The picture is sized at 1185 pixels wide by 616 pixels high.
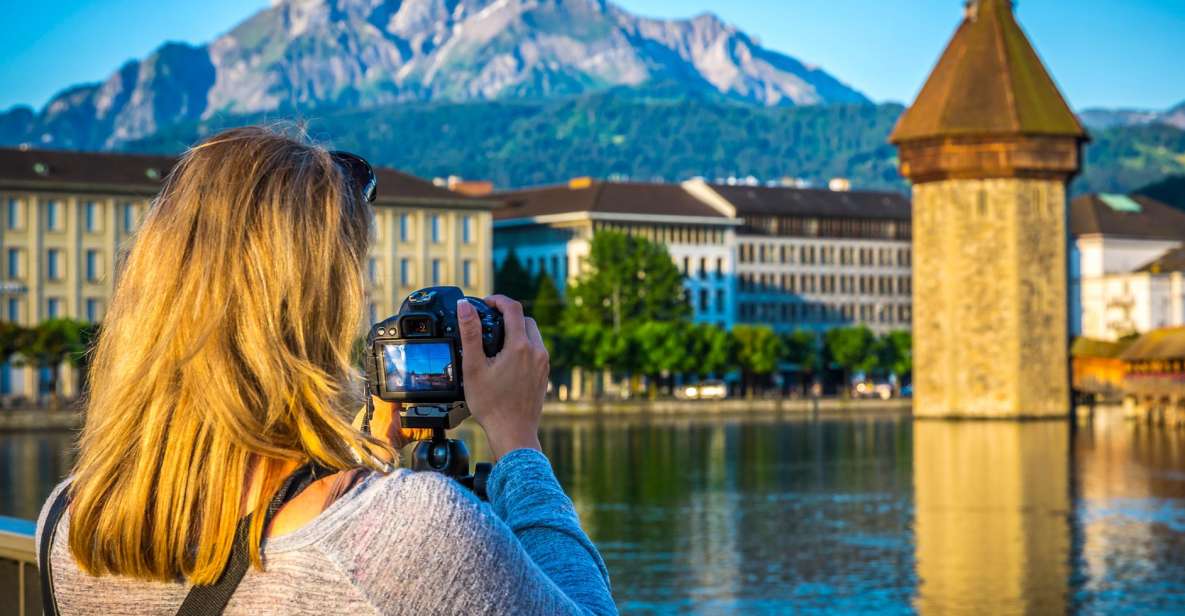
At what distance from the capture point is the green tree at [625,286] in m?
80.6

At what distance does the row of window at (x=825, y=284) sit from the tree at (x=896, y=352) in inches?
214

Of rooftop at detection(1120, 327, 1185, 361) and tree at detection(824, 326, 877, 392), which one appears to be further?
tree at detection(824, 326, 877, 392)

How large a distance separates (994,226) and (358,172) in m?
62.2

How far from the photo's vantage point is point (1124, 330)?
320ft

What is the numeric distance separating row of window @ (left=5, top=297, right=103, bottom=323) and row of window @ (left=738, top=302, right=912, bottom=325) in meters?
33.2

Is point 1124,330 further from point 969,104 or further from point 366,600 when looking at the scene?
point 366,600

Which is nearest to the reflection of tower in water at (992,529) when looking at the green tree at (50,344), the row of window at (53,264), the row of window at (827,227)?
the green tree at (50,344)

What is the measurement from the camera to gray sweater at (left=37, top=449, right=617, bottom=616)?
189 centimetres

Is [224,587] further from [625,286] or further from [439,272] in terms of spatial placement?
[625,286]

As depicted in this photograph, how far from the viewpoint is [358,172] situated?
226 cm

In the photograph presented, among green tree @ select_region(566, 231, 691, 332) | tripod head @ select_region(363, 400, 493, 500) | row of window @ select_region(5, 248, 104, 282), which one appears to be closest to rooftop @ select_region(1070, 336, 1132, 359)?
green tree @ select_region(566, 231, 691, 332)

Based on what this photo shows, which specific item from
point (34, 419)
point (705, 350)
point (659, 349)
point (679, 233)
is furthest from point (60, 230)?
point (679, 233)

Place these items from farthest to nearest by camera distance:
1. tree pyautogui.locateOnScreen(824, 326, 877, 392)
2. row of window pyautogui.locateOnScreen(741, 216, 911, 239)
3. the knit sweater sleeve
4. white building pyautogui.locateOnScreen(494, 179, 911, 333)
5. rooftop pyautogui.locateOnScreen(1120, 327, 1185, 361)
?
1. row of window pyautogui.locateOnScreen(741, 216, 911, 239)
2. white building pyautogui.locateOnScreen(494, 179, 911, 333)
3. tree pyautogui.locateOnScreen(824, 326, 877, 392)
4. rooftop pyautogui.locateOnScreen(1120, 327, 1185, 361)
5. the knit sweater sleeve

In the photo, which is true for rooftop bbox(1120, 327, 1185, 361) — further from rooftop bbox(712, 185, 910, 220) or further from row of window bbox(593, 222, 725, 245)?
rooftop bbox(712, 185, 910, 220)
